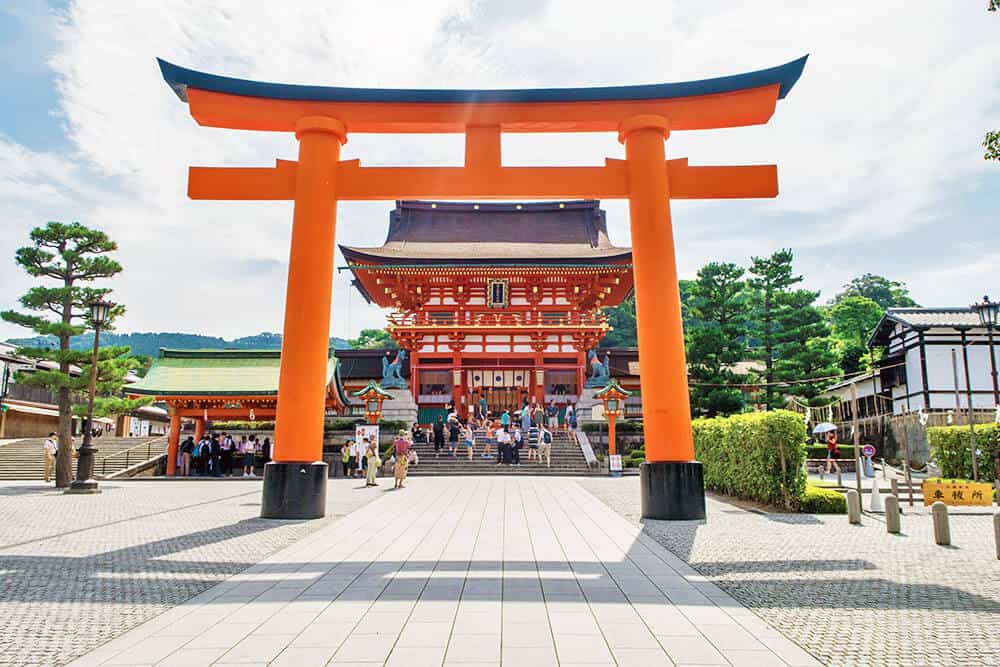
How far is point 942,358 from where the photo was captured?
27641 mm

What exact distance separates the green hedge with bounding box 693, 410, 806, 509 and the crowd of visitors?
1690 centimetres

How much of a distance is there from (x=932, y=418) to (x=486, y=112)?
22922 millimetres

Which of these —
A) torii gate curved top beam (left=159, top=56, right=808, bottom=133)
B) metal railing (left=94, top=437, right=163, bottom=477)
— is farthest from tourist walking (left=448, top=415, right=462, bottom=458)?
torii gate curved top beam (left=159, top=56, right=808, bottom=133)

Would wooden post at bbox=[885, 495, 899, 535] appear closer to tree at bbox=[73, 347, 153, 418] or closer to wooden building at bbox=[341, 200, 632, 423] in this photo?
tree at bbox=[73, 347, 153, 418]

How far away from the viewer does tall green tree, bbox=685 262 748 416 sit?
26.4 meters

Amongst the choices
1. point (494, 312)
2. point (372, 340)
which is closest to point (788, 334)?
point (494, 312)

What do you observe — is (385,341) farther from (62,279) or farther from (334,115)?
(334,115)

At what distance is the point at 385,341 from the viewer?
64.1 meters

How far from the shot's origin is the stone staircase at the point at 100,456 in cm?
2348

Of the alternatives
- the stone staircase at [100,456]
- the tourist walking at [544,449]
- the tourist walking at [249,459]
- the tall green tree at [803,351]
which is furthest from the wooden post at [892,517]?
the stone staircase at [100,456]

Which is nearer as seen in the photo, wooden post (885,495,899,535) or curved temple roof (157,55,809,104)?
wooden post (885,495,899,535)

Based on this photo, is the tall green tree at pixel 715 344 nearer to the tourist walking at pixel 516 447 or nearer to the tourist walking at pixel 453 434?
the tourist walking at pixel 516 447

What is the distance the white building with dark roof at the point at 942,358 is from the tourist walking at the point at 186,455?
29.3 m

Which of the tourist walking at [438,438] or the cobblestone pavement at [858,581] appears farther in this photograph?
the tourist walking at [438,438]
